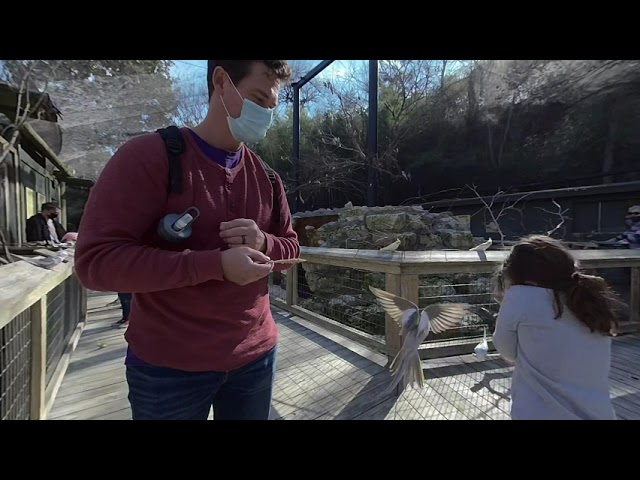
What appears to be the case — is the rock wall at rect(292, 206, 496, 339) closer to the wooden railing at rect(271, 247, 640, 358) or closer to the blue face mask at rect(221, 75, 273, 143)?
the wooden railing at rect(271, 247, 640, 358)

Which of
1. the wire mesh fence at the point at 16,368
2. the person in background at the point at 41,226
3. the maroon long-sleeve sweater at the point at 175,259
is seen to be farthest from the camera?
the person in background at the point at 41,226

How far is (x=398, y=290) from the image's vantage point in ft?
8.18

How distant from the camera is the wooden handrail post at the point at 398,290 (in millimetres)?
2484

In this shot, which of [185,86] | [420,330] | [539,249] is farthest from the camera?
[185,86]

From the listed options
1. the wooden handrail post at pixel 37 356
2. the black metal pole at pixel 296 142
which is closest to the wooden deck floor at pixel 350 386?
the wooden handrail post at pixel 37 356

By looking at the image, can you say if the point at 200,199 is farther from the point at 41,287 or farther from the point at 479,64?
the point at 479,64

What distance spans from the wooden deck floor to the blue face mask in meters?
1.62

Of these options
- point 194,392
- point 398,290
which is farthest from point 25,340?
point 398,290

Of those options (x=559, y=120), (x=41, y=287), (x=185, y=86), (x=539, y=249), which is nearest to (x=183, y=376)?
(x=41, y=287)

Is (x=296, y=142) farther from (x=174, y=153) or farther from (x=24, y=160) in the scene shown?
(x=174, y=153)

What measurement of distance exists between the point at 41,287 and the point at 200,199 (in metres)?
1.05

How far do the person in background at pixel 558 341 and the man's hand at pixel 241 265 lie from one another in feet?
3.01

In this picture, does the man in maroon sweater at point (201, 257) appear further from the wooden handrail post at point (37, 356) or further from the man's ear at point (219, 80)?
the wooden handrail post at point (37, 356)

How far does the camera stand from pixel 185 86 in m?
9.04
